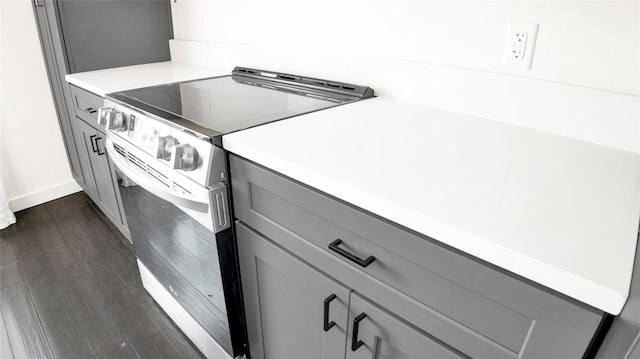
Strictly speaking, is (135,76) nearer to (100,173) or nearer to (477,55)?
(100,173)

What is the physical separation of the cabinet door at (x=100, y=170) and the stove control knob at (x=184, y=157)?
0.96 metres

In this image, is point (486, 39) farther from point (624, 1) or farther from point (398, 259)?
point (398, 259)

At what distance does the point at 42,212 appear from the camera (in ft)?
7.42

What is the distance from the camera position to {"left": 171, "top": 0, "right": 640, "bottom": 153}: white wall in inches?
33.0

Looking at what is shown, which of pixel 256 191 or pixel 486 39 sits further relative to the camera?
pixel 486 39

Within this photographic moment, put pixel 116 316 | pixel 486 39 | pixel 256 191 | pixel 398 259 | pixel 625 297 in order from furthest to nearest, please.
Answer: pixel 116 316 → pixel 486 39 → pixel 256 191 → pixel 398 259 → pixel 625 297

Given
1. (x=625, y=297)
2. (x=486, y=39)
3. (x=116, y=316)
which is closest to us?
(x=625, y=297)

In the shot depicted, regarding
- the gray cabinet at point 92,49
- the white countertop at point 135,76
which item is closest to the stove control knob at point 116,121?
the white countertop at point 135,76

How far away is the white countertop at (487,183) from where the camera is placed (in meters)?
0.48

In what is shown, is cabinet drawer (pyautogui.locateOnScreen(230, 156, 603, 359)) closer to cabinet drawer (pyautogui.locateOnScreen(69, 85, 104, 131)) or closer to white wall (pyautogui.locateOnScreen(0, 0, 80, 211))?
cabinet drawer (pyautogui.locateOnScreen(69, 85, 104, 131))

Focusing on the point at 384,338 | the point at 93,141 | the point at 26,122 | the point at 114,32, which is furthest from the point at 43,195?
the point at 384,338

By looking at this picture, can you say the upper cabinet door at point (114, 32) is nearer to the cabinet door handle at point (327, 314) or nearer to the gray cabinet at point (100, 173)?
the gray cabinet at point (100, 173)

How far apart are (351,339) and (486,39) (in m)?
0.85

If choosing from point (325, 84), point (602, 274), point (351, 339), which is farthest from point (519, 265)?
point (325, 84)
